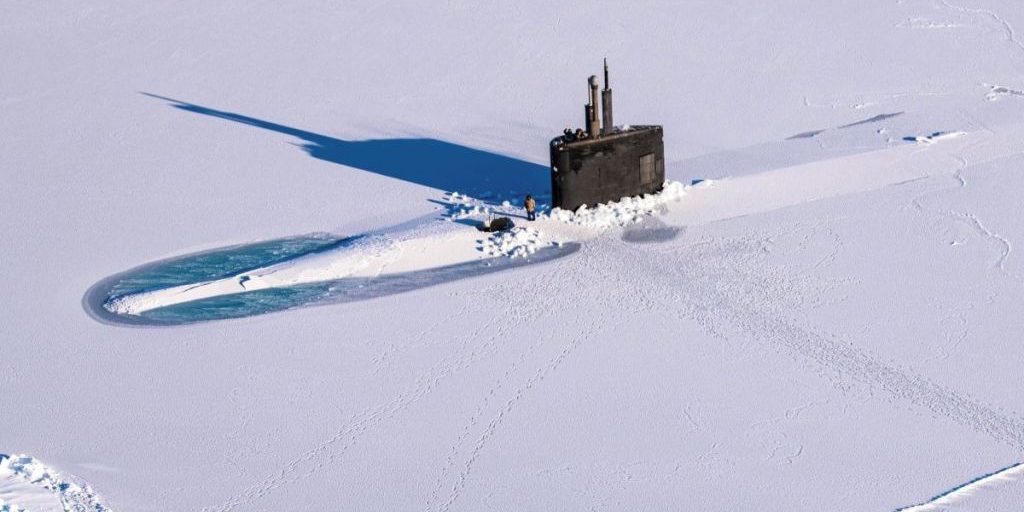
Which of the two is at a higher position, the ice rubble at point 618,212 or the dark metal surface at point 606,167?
the dark metal surface at point 606,167

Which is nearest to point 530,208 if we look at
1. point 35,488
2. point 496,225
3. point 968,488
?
point 496,225

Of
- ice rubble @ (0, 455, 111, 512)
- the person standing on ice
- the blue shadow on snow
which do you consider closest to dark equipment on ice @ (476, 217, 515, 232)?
the person standing on ice

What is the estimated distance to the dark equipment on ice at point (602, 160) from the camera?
1825 centimetres

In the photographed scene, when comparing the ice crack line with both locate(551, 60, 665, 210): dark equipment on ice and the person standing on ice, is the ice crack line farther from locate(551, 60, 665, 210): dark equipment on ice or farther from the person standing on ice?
the person standing on ice

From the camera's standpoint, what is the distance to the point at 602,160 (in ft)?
60.6

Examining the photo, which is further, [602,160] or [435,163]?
[435,163]

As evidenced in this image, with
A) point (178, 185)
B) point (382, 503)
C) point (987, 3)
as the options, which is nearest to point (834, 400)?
point (382, 503)

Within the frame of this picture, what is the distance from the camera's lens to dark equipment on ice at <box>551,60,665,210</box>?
59.9 feet

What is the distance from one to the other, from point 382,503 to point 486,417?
5.84 ft

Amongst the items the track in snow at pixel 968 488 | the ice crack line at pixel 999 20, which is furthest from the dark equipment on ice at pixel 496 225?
the ice crack line at pixel 999 20

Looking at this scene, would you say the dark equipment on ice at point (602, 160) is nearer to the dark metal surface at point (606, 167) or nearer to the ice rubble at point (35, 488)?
the dark metal surface at point (606, 167)

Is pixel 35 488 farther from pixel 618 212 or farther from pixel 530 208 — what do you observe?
pixel 618 212

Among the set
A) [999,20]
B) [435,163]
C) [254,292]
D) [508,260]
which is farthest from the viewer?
[999,20]

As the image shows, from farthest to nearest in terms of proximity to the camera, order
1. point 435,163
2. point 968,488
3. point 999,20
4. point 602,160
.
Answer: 1. point 999,20
2. point 435,163
3. point 602,160
4. point 968,488
